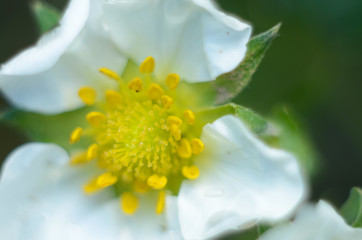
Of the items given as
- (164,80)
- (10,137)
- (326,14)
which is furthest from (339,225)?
(10,137)

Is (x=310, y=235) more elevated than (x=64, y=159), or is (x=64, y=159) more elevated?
(x=310, y=235)

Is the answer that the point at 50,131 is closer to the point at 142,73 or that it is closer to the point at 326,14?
the point at 142,73


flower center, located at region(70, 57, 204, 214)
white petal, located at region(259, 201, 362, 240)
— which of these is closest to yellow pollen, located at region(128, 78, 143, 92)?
flower center, located at region(70, 57, 204, 214)

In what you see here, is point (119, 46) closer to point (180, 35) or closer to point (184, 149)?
point (180, 35)

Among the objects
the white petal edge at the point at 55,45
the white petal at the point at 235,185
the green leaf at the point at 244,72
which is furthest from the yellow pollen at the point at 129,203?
the white petal edge at the point at 55,45

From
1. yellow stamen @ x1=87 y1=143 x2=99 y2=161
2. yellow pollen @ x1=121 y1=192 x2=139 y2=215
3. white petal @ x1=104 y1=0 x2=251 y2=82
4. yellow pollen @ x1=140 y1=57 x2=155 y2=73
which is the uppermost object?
white petal @ x1=104 y1=0 x2=251 y2=82

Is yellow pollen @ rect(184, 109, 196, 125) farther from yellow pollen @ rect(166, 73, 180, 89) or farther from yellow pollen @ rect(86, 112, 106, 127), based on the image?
yellow pollen @ rect(86, 112, 106, 127)
